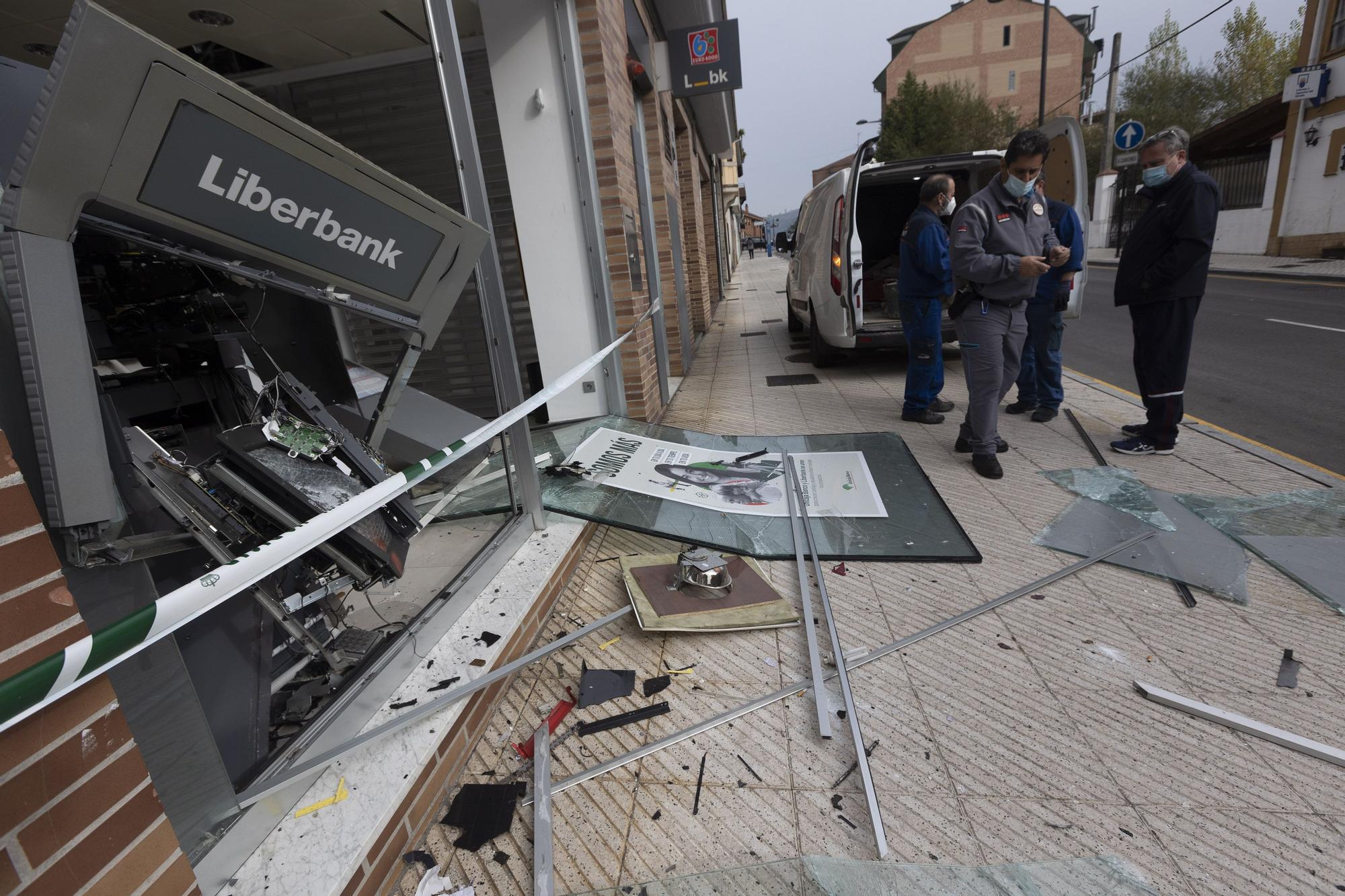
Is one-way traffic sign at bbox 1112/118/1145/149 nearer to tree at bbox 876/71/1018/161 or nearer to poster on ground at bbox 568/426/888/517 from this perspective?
tree at bbox 876/71/1018/161

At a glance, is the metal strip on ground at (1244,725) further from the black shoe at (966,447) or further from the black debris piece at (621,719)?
the black shoe at (966,447)

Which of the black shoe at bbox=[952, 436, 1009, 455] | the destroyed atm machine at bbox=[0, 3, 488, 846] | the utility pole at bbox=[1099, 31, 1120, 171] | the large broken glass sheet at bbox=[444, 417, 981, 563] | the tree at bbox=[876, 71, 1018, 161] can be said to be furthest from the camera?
the tree at bbox=[876, 71, 1018, 161]

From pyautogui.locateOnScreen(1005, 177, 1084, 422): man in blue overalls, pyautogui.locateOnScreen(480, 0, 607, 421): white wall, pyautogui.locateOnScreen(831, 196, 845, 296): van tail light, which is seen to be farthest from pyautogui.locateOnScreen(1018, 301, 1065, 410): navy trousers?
pyautogui.locateOnScreen(480, 0, 607, 421): white wall

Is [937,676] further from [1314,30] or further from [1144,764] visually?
[1314,30]

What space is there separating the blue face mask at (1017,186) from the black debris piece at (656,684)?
145 inches

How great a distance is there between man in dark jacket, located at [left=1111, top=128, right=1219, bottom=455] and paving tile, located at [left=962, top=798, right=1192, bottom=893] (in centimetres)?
342

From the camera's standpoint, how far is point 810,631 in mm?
2557

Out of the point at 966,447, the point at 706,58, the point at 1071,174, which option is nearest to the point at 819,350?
the point at 1071,174

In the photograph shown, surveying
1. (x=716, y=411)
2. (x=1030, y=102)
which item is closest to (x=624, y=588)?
(x=716, y=411)

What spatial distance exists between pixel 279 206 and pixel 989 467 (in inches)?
161

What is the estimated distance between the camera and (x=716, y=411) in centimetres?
619

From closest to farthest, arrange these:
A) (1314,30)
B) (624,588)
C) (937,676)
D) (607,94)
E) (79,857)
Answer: (79,857) < (937,676) < (624,588) < (607,94) < (1314,30)

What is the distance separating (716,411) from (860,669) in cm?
396

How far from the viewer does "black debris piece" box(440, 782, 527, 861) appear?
1.82 m
